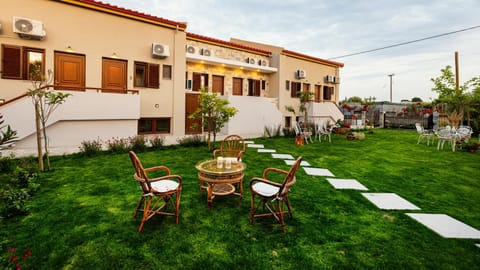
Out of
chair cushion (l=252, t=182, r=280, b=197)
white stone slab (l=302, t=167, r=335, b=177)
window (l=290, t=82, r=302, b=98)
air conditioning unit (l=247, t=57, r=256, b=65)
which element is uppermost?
air conditioning unit (l=247, t=57, r=256, b=65)

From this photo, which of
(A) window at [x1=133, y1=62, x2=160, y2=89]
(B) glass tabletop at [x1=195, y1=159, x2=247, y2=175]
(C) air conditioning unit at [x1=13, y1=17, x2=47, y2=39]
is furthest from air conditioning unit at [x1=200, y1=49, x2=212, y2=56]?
(B) glass tabletop at [x1=195, y1=159, x2=247, y2=175]

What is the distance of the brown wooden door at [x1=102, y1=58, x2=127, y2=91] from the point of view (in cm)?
966

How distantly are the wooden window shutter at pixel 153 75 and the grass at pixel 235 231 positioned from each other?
19.3ft

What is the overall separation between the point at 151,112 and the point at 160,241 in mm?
8709

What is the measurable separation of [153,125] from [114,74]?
8.81 feet

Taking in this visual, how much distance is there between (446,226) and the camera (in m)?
3.38

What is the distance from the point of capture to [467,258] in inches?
104

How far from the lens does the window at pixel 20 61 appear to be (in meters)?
7.85

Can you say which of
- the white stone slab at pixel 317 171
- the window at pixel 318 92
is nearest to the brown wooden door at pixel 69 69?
the white stone slab at pixel 317 171

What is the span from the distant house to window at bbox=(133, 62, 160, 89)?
43 mm

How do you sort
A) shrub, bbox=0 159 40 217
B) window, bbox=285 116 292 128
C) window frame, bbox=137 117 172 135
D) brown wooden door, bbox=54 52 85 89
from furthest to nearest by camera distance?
window, bbox=285 116 292 128, window frame, bbox=137 117 172 135, brown wooden door, bbox=54 52 85 89, shrub, bbox=0 159 40 217

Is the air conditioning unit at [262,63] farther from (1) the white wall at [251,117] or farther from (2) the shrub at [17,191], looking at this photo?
(2) the shrub at [17,191]

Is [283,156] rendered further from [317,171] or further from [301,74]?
[301,74]

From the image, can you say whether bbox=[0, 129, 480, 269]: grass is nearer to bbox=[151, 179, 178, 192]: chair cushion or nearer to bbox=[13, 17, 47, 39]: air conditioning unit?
bbox=[151, 179, 178, 192]: chair cushion
